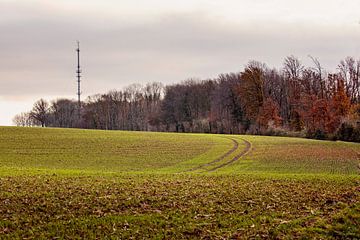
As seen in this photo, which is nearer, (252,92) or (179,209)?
(179,209)

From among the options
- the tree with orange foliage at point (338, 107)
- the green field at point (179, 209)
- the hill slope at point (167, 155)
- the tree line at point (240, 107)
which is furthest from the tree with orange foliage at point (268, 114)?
the green field at point (179, 209)

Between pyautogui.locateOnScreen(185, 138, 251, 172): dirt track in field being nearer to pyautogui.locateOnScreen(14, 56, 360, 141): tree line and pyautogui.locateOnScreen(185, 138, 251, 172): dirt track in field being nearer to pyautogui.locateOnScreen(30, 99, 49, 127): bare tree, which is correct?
pyautogui.locateOnScreen(14, 56, 360, 141): tree line

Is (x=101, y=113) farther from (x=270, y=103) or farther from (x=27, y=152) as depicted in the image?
(x=27, y=152)

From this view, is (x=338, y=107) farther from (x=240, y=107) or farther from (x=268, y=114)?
(x=240, y=107)

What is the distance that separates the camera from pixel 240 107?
115 meters

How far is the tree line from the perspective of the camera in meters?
86.1

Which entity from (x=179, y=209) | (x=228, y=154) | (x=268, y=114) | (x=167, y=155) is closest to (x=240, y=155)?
(x=228, y=154)

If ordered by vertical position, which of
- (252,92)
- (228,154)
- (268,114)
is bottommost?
(228,154)

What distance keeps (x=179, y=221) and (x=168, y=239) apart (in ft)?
5.79

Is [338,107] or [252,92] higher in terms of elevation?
[252,92]

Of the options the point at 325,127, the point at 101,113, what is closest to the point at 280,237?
the point at 325,127

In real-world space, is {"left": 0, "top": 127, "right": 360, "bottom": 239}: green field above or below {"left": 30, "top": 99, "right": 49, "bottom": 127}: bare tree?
below

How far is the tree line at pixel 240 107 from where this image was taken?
86.1 meters

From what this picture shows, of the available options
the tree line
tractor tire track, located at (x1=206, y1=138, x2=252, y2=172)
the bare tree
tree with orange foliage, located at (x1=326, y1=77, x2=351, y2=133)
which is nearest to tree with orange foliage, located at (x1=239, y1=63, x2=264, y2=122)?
the tree line
